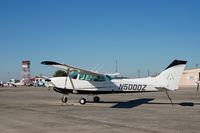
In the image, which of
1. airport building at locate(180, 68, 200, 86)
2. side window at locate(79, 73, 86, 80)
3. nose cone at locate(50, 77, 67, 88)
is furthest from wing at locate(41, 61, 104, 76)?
airport building at locate(180, 68, 200, 86)

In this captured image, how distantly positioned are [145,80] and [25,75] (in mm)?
150378

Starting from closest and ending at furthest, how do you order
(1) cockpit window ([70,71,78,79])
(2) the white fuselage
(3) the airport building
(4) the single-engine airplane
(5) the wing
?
1. (5) the wing
2. (4) the single-engine airplane
3. (2) the white fuselage
4. (1) cockpit window ([70,71,78,79])
5. (3) the airport building

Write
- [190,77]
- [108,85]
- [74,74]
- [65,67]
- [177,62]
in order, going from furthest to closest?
1. [190,77]
2. [74,74]
3. [108,85]
4. [65,67]
5. [177,62]

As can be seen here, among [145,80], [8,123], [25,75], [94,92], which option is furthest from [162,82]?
[25,75]

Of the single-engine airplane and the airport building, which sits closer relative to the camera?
the single-engine airplane

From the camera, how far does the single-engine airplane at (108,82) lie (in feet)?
70.5

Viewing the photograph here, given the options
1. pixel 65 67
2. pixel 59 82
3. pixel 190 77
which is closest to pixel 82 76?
pixel 59 82

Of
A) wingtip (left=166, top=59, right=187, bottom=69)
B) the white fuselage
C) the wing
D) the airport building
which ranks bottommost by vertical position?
the white fuselage

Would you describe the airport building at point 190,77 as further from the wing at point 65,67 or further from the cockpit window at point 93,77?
the wing at point 65,67

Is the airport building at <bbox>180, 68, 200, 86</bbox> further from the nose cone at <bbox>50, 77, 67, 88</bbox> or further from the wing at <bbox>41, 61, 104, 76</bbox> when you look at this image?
the wing at <bbox>41, 61, 104, 76</bbox>

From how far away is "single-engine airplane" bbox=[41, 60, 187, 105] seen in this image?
21.5m

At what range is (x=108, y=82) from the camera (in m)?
23.7

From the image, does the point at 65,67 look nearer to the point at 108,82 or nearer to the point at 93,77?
the point at 93,77

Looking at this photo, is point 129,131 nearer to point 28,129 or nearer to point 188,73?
point 28,129
